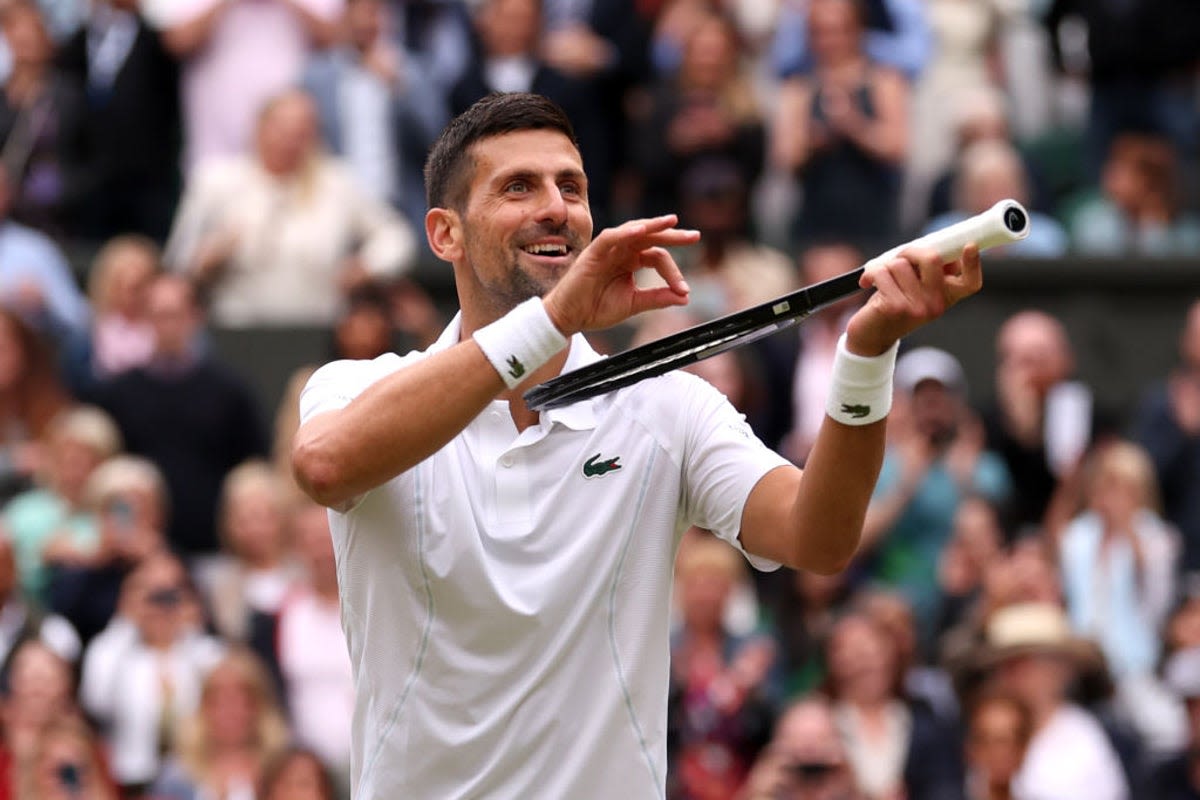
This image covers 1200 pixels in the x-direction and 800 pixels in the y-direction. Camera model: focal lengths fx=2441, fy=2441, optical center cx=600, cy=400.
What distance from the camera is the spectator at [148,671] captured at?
10.3m

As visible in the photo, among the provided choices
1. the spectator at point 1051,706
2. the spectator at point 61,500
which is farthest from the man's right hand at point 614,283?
the spectator at point 61,500

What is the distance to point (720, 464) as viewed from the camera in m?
4.81

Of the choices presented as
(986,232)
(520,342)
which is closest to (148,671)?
(520,342)

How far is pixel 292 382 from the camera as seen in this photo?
39.8 feet

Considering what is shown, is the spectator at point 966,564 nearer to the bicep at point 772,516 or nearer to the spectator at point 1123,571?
the spectator at point 1123,571

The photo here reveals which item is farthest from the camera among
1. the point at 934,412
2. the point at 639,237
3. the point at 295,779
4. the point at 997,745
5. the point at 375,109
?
the point at 375,109

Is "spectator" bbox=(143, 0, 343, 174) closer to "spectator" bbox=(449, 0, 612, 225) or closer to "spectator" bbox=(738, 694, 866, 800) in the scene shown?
"spectator" bbox=(449, 0, 612, 225)

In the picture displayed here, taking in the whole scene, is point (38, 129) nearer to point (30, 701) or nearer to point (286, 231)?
point (286, 231)

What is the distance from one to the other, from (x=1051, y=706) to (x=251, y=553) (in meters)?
3.67

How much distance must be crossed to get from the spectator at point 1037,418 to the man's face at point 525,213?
650 cm

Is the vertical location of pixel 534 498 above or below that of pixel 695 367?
above

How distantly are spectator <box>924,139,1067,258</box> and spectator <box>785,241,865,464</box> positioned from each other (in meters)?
0.69

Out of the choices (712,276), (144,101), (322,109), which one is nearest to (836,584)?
(712,276)

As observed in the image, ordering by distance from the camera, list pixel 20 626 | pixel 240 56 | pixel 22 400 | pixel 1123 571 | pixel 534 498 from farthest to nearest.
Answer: pixel 240 56, pixel 22 400, pixel 20 626, pixel 1123 571, pixel 534 498
